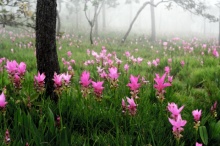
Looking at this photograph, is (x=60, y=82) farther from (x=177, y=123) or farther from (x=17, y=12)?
(x=17, y=12)

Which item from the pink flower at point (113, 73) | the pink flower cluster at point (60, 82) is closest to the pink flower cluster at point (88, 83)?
the pink flower cluster at point (60, 82)

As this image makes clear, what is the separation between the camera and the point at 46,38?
3.06m

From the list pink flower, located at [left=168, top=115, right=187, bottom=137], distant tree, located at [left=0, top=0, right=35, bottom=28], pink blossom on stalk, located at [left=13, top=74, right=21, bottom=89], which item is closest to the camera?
pink flower, located at [left=168, top=115, right=187, bottom=137]

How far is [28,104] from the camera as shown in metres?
2.35

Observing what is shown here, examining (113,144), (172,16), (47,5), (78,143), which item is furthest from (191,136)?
(172,16)

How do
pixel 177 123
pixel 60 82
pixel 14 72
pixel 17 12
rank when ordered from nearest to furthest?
pixel 177 123 < pixel 60 82 < pixel 14 72 < pixel 17 12

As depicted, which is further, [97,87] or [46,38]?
[46,38]

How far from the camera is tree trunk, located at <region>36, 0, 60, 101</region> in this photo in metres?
3.02

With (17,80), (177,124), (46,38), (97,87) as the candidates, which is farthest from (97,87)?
(46,38)

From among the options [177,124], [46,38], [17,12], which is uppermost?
[17,12]

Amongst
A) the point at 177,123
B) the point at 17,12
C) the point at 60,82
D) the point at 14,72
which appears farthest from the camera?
the point at 17,12

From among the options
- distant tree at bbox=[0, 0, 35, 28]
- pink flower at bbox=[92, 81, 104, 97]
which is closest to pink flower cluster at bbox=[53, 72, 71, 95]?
pink flower at bbox=[92, 81, 104, 97]

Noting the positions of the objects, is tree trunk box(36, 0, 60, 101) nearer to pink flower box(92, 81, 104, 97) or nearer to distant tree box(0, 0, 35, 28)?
pink flower box(92, 81, 104, 97)

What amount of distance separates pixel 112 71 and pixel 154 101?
38.1 inches
